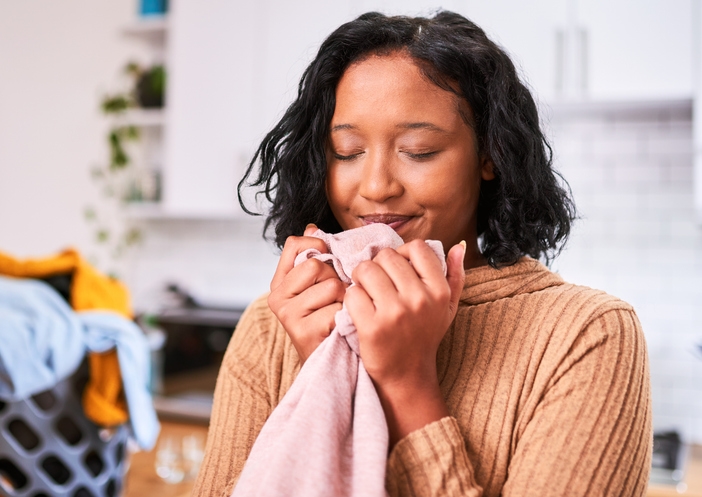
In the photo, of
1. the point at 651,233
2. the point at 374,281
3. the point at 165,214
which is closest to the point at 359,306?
the point at 374,281

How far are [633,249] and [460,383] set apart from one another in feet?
6.50

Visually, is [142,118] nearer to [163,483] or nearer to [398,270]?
[163,483]

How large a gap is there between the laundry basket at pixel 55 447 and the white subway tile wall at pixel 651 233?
162 cm

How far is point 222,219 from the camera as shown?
3195 mm

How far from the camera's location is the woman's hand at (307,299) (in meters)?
0.72

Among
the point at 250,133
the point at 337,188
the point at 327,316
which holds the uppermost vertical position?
the point at 250,133

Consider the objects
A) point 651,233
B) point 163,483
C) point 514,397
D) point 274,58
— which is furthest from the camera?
point 274,58

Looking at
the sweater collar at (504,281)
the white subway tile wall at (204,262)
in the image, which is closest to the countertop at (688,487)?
the sweater collar at (504,281)

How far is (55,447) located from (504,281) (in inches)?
51.0

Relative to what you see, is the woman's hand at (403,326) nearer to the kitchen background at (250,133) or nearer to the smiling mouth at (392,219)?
the smiling mouth at (392,219)

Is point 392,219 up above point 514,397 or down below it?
above

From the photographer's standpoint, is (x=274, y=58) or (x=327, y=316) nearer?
(x=327, y=316)

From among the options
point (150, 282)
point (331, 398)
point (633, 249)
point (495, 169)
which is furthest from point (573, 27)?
point (150, 282)

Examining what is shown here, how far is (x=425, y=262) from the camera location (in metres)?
0.67
